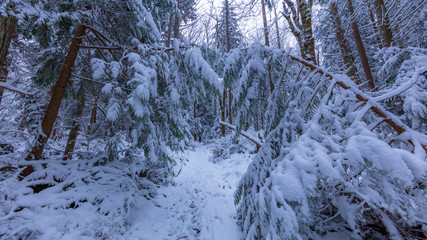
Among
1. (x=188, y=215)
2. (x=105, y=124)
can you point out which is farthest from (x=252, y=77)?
(x=105, y=124)

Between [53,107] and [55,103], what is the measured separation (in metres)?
0.09

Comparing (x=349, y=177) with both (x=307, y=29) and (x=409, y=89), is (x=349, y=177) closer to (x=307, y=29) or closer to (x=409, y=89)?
(x=409, y=89)

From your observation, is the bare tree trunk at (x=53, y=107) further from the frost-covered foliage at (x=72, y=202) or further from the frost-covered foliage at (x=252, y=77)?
the frost-covered foliage at (x=252, y=77)

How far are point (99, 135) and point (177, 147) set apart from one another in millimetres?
2072

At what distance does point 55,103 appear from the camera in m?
3.67

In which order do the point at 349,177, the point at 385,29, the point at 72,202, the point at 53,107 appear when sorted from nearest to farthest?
the point at 349,177 → the point at 72,202 → the point at 53,107 → the point at 385,29

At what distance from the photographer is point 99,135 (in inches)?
179

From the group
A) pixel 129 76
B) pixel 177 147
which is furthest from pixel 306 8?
pixel 177 147

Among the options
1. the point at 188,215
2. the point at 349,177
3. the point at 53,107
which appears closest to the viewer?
the point at 349,177

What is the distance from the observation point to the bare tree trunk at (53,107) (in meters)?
3.50

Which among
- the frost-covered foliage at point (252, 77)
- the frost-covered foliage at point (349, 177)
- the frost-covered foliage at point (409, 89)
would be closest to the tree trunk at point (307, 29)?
the frost-covered foliage at point (409, 89)

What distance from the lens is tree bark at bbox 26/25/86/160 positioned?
11.6 ft

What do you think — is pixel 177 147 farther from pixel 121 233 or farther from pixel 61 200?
pixel 61 200

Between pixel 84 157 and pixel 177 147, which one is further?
pixel 177 147
